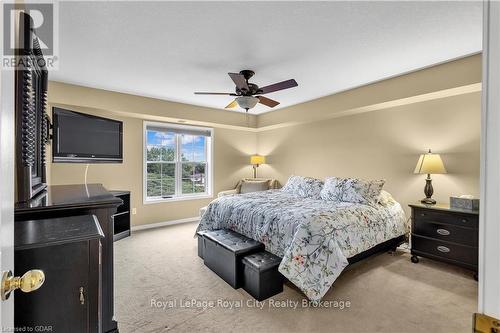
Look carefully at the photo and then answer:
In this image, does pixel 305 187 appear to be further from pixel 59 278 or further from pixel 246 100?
pixel 59 278

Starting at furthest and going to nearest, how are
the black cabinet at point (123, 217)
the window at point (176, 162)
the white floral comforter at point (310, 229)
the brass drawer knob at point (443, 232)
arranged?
the window at point (176, 162) < the black cabinet at point (123, 217) < the brass drawer knob at point (443, 232) < the white floral comforter at point (310, 229)

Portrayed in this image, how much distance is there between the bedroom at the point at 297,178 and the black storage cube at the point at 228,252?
0.08 ft

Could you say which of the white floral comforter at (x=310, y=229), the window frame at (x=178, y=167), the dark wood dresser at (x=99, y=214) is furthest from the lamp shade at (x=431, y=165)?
the window frame at (x=178, y=167)

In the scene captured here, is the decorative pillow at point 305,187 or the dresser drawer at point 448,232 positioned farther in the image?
the decorative pillow at point 305,187

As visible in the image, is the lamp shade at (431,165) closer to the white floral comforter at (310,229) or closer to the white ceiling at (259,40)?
the white floral comforter at (310,229)

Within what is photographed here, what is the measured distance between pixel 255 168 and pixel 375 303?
4.35 meters

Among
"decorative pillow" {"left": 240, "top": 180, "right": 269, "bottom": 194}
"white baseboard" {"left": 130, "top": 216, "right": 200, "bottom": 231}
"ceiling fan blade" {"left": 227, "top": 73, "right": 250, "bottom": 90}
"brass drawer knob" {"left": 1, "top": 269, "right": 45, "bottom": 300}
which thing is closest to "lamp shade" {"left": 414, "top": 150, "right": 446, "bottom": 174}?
"ceiling fan blade" {"left": 227, "top": 73, "right": 250, "bottom": 90}

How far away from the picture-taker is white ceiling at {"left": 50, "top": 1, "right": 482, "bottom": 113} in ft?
6.27

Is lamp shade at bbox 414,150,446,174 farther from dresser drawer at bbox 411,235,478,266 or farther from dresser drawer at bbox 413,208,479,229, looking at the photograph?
dresser drawer at bbox 411,235,478,266

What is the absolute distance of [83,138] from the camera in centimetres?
268

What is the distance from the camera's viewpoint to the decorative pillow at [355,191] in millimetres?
3309

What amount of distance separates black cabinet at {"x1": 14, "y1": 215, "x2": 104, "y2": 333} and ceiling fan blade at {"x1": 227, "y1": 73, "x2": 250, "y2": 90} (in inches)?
80.8

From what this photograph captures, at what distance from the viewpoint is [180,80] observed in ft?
11.3

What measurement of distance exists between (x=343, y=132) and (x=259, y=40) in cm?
271
